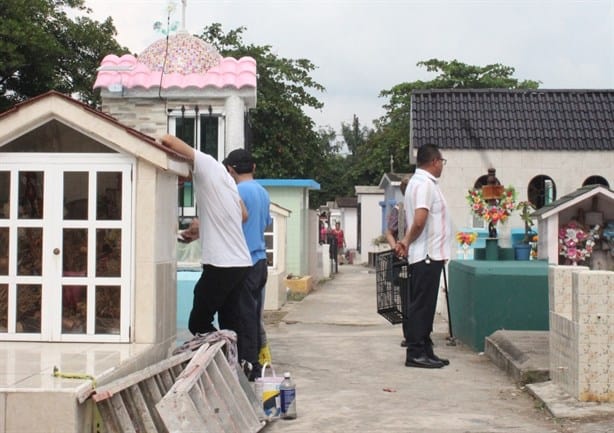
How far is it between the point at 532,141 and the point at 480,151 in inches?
48.7

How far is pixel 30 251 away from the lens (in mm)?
6867

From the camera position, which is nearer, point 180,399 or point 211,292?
point 180,399

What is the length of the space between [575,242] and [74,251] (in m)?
7.58

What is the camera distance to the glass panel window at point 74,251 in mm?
6820

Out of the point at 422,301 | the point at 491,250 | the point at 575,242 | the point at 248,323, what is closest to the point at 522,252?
the point at 491,250

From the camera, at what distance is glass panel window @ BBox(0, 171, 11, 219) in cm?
684

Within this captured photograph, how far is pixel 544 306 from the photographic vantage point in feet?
30.9

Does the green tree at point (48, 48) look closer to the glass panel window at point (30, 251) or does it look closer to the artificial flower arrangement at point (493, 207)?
the artificial flower arrangement at point (493, 207)

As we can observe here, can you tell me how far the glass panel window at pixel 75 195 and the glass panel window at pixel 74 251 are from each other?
12 centimetres

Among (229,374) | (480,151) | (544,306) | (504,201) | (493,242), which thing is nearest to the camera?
(229,374)

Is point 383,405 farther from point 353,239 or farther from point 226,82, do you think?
point 353,239

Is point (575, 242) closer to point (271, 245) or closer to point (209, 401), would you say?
point (271, 245)

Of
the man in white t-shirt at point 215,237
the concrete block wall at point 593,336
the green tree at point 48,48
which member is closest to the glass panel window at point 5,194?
the man in white t-shirt at point 215,237

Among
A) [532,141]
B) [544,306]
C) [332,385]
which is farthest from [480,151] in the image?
[332,385]
